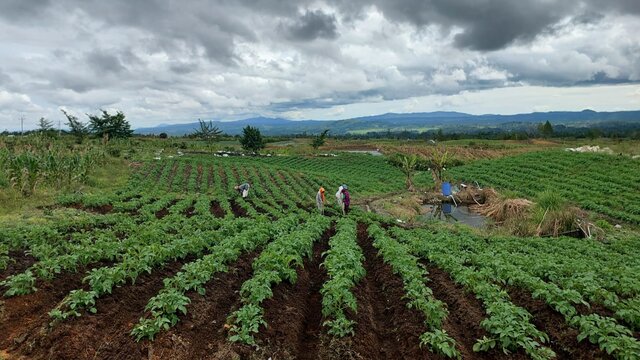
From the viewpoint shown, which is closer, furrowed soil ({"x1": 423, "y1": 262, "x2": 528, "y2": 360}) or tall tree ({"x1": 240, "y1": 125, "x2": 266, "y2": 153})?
furrowed soil ({"x1": 423, "y1": 262, "x2": 528, "y2": 360})

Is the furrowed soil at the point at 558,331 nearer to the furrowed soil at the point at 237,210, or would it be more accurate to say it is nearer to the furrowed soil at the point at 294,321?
the furrowed soil at the point at 294,321

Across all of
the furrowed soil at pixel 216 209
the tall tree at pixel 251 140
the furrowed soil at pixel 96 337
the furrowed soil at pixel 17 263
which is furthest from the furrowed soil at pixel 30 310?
the tall tree at pixel 251 140

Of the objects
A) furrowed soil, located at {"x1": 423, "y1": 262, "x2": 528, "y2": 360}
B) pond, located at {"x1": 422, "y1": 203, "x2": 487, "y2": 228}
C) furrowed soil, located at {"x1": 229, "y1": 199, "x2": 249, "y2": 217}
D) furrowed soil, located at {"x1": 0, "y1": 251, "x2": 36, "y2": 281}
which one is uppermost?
furrowed soil, located at {"x1": 0, "y1": 251, "x2": 36, "y2": 281}

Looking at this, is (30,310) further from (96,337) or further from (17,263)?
(17,263)

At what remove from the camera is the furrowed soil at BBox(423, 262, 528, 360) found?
7051 mm

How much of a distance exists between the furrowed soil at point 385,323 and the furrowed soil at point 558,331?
2.28 metres

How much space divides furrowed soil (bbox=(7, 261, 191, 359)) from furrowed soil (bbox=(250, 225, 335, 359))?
2138 millimetres

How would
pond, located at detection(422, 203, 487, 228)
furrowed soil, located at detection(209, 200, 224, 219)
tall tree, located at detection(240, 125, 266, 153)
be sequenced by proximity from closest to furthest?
furrowed soil, located at detection(209, 200, 224, 219) < pond, located at detection(422, 203, 487, 228) < tall tree, located at detection(240, 125, 266, 153)

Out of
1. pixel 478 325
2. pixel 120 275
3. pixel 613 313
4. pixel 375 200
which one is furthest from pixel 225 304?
pixel 375 200

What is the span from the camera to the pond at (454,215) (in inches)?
1094

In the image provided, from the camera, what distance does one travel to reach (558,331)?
7.65 meters

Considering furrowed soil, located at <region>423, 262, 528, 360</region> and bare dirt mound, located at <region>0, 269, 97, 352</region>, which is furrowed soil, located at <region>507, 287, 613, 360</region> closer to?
furrowed soil, located at <region>423, 262, 528, 360</region>

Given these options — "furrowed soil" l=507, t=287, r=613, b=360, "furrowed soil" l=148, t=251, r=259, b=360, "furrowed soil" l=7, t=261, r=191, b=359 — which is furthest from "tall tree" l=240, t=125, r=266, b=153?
"furrowed soil" l=507, t=287, r=613, b=360

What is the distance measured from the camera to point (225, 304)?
8.73 metres
